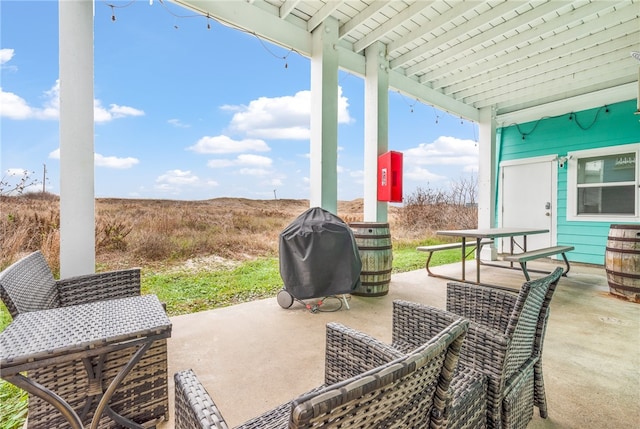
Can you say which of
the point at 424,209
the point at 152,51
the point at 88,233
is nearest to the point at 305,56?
the point at 152,51

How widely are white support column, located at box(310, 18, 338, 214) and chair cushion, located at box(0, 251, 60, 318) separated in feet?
8.04

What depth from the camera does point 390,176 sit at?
382 centimetres

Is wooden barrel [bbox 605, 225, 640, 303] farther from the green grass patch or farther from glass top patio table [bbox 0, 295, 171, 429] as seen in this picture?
glass top patio table [bbox 0, 295, 171, 429]

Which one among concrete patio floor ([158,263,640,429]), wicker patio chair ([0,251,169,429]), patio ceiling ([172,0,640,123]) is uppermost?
patio ceiling ([172,0,640,123])

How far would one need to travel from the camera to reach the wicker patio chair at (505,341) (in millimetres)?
1194

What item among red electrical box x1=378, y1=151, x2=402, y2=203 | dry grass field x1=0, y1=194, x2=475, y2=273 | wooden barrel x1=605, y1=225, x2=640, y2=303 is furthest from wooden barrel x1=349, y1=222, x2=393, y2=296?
wooden barrel x1=605, y1=225, x2=640, y2=303

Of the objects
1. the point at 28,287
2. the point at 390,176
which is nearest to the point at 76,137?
the point at 28,287

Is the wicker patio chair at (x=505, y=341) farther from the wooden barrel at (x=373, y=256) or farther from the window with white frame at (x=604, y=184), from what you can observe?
the window with white frame at (x=604, y=184)

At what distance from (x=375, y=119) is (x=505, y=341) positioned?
3311mm

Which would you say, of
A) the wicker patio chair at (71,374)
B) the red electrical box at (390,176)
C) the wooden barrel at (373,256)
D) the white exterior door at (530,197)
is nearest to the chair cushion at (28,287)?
the wicker patio chair at (71,374)

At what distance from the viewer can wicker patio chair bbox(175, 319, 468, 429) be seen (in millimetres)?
516

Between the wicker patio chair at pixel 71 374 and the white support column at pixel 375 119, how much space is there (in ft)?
10.3

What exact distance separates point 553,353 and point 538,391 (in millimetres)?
925

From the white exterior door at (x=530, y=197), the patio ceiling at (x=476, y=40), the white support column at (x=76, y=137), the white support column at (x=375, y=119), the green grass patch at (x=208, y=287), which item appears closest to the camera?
the white support column at (x=76, y=137)
